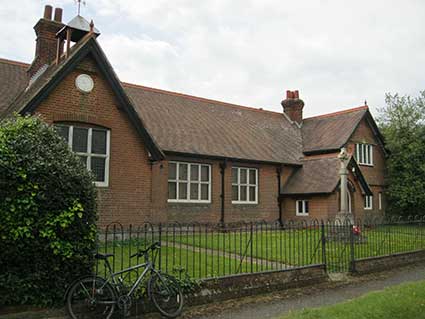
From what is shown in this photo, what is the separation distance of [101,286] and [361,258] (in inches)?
327

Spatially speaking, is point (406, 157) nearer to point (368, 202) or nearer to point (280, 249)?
point (368, 202)

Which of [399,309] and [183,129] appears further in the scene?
[183,129]

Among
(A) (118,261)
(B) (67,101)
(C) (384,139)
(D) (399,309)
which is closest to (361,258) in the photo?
(D) (399,309)

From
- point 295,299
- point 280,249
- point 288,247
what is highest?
point 280,249

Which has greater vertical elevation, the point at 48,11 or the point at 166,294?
the point at 48,11

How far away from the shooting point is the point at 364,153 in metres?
28.6

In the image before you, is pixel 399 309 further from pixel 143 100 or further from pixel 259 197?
pixel 143 100

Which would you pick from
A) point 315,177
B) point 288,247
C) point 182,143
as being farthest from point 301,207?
point 288,247

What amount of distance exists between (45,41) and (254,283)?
13397mm

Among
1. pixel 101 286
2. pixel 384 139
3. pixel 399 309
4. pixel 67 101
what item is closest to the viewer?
pixel 101 286

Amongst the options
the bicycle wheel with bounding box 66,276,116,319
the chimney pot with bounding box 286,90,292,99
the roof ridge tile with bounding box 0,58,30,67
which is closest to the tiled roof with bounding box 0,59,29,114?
the roof ridge tile with bounding box 0,58,30,67

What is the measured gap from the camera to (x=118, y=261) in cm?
1029

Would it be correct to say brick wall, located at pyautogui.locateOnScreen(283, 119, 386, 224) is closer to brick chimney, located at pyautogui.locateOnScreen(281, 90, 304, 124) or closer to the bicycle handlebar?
brick chimney, located at pyautogui.locateOnScreen(281, 90, 304, 124)

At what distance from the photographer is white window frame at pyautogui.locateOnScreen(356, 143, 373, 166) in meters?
28.1
